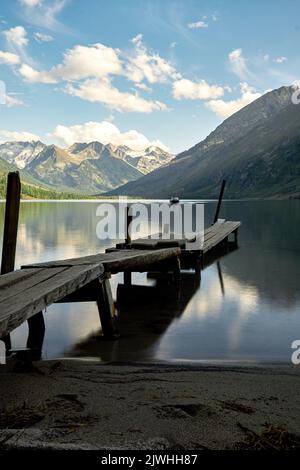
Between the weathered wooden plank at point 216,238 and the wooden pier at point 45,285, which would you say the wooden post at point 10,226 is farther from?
the weathered wooden plank at point 216,238

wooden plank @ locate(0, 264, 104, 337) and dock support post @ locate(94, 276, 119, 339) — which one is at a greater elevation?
wooden plank @ locate(0, 264, 104, 337)

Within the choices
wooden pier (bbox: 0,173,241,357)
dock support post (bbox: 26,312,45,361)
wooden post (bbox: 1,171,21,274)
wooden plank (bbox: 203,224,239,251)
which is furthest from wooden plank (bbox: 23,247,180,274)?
wooden plank (bbox: 203,224,239,251)

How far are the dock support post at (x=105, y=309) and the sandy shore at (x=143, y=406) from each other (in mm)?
2885

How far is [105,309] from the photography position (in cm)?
1198

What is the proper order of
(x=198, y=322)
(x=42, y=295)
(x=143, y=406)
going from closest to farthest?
1. (x=143, y=406)
2. (x=42, y=295)
3. (x=198, y=322)

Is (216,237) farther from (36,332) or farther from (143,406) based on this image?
(143,406)

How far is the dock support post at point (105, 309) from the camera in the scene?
38.8 ft

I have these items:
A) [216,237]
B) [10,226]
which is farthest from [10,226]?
[216,237]

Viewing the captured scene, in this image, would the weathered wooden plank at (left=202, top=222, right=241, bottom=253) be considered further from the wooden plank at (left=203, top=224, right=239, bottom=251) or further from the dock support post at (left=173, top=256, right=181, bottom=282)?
the dock support post at (left=173, top=256, right=181, bottom=282)

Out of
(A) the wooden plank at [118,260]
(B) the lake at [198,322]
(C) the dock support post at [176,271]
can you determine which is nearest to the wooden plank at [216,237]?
(B) the lake at [198,322]

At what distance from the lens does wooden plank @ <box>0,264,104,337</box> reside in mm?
6734

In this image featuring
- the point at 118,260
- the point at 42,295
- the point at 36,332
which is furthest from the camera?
the point at 118,260

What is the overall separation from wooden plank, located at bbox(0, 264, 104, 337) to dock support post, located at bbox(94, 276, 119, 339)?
12.2 inches

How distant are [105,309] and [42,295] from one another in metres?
3.99
